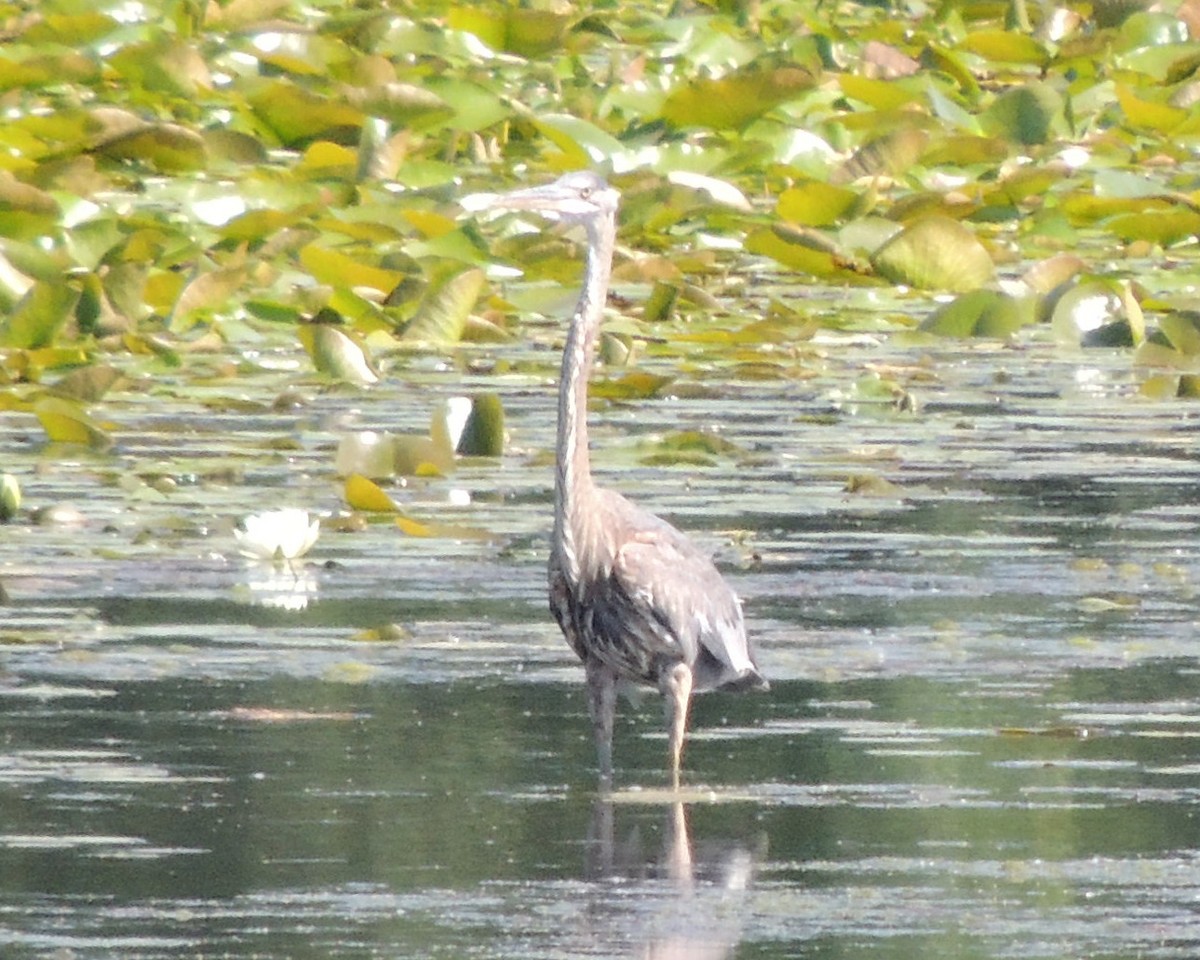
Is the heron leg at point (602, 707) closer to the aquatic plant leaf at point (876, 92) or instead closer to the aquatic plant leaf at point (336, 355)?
the aquatic plant leaf at point (336, 355)

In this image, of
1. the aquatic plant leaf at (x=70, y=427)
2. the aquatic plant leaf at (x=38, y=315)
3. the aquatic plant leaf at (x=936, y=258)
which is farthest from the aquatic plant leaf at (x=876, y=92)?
the aquatic plant leaf at (x=70, y=427)

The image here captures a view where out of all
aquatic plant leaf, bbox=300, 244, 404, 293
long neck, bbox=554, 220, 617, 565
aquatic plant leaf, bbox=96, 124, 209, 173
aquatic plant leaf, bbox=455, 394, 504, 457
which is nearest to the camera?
long neck, bbox=554, 220, 617, 565

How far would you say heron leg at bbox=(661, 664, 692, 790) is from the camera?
21.1 feet

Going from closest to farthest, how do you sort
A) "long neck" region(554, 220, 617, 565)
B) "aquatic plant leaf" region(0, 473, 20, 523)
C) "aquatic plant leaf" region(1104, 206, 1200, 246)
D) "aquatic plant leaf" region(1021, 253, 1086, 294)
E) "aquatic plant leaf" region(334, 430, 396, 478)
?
"long neck" region(554, 220, 617, 565), "aquatic plant leaf" region(0, 473, 20, 523), "aquatic plant leaf" region(334, 430, 396, 478), "aquatic plant leaf" region(1021, 253, 1086, 294), "aquatic plant leaf" region(1104, 206, 1200, 246)

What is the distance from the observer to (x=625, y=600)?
6.55 meters

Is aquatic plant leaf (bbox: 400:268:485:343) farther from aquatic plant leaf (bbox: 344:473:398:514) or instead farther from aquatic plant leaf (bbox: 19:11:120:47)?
aquatic plant leaf (bbox: 19:11:120:47)

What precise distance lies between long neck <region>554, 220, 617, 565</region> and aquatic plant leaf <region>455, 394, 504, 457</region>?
8.82 feet

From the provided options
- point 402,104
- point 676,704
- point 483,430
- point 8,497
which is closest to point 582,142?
point 402,104

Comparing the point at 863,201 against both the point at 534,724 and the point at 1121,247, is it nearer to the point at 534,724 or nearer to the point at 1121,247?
the point at 1121,247

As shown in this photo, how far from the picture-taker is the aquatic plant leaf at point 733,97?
15328 mm

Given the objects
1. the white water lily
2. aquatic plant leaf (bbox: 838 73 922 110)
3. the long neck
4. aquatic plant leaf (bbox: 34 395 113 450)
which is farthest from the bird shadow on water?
aquatic plant leaf (bbox: 838 73 922 110)

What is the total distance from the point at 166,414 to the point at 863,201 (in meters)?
4.42

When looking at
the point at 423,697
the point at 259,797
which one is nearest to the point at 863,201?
the point at 423,697

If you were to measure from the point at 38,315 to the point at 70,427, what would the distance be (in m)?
1.46
